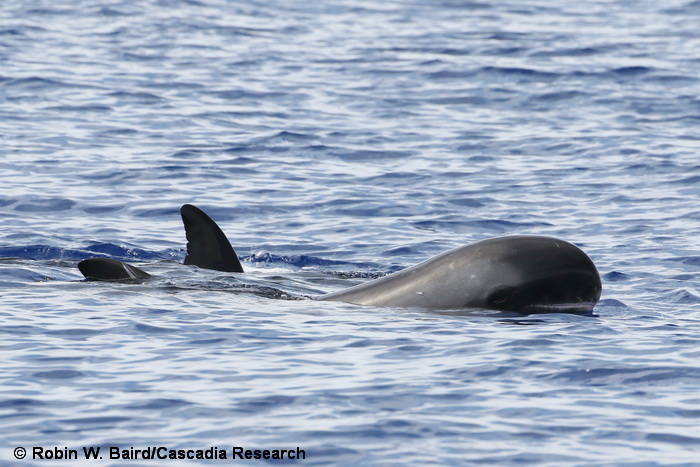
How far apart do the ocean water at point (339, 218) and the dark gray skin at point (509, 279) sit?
0.79 feet

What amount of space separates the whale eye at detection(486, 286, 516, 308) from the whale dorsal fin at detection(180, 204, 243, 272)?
319cm

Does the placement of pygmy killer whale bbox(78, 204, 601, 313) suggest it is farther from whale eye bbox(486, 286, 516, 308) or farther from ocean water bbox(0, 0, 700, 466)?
ocean water bbox(0, 0, 700, 466)

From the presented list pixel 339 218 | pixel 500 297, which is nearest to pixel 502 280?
pixel 500 297

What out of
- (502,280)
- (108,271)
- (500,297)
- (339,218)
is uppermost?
(502,280)

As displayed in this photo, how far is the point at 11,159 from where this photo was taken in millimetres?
21375

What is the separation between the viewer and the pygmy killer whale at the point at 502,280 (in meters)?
11.4

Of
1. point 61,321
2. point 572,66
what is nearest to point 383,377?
point 61,321

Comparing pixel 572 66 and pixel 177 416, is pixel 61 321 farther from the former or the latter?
pixel 572 66

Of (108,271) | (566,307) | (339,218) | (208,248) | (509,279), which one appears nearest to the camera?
(509,279)

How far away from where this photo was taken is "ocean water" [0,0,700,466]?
8531mm

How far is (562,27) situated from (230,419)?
31352mm

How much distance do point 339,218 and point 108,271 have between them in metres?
5.89

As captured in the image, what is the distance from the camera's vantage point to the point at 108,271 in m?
12.8

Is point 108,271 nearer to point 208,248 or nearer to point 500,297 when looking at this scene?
point 208,248
